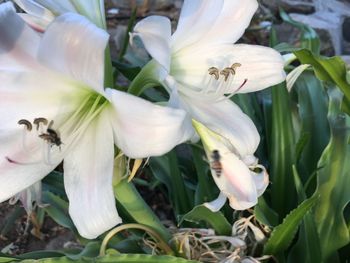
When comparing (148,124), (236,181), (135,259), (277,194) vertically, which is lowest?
(277,194)

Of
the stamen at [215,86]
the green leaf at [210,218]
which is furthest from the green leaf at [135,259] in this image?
the stamen at [215,86]

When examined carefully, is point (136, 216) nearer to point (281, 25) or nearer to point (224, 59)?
point (224, 59)

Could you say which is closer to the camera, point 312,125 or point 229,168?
point 229,168

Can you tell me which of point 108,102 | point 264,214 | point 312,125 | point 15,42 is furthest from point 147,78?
point 312,125

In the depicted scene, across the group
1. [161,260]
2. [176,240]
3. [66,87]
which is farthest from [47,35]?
[176,240]

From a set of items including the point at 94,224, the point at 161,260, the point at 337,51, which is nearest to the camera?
the point at 94,224

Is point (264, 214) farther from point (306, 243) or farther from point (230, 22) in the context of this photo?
point (230, 22)
